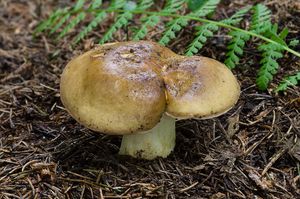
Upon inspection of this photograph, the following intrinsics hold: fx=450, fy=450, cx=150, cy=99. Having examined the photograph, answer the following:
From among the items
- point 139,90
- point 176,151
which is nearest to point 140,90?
point 139,90

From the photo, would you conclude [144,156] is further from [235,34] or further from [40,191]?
[235,34]

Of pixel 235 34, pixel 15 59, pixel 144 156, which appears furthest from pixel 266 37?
pixel 15 59

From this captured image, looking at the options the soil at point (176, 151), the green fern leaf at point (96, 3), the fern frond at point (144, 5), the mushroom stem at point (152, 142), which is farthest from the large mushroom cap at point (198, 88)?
the green fern leaf at point (96, 3)

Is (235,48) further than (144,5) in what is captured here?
No

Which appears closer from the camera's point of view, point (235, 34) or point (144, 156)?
point (144, 156)

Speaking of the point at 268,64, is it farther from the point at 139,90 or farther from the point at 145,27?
the point at 139,90

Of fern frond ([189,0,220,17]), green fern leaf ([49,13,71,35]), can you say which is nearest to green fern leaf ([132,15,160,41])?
fern frond ([189,0,220,17])
